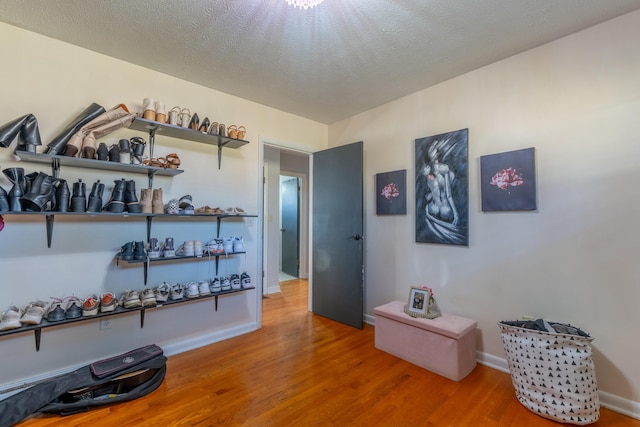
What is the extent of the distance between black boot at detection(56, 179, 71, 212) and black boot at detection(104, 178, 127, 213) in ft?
0.73

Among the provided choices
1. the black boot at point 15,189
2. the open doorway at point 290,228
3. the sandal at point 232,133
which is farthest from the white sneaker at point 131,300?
the open doorway at point 290,228

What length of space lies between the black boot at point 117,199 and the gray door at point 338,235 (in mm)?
1985

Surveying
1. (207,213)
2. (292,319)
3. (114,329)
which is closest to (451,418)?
(292,319)

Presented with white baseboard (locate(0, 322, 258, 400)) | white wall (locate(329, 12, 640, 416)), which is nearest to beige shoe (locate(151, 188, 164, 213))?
white baseboard (locate(0, 322, 258, 400))

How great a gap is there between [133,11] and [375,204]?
2.51m

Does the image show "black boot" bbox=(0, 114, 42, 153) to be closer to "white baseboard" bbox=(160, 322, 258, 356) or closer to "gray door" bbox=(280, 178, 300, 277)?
"white baseboard" bbox=(160, 322, 258, 356)

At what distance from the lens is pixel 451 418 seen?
1594mm

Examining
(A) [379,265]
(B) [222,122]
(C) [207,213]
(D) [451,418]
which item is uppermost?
(B) [222,122]

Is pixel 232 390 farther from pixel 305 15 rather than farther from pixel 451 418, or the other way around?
pixel 305 15

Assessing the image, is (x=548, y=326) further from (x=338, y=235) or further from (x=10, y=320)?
(x=10, y=320)

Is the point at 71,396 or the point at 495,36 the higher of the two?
the point at 495,36

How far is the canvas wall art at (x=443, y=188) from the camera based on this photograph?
2338 millimetres

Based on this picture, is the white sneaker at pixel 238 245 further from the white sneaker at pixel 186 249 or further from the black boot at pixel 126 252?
the black boot at pixel 126 252

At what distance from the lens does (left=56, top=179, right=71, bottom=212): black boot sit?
1781 mm
